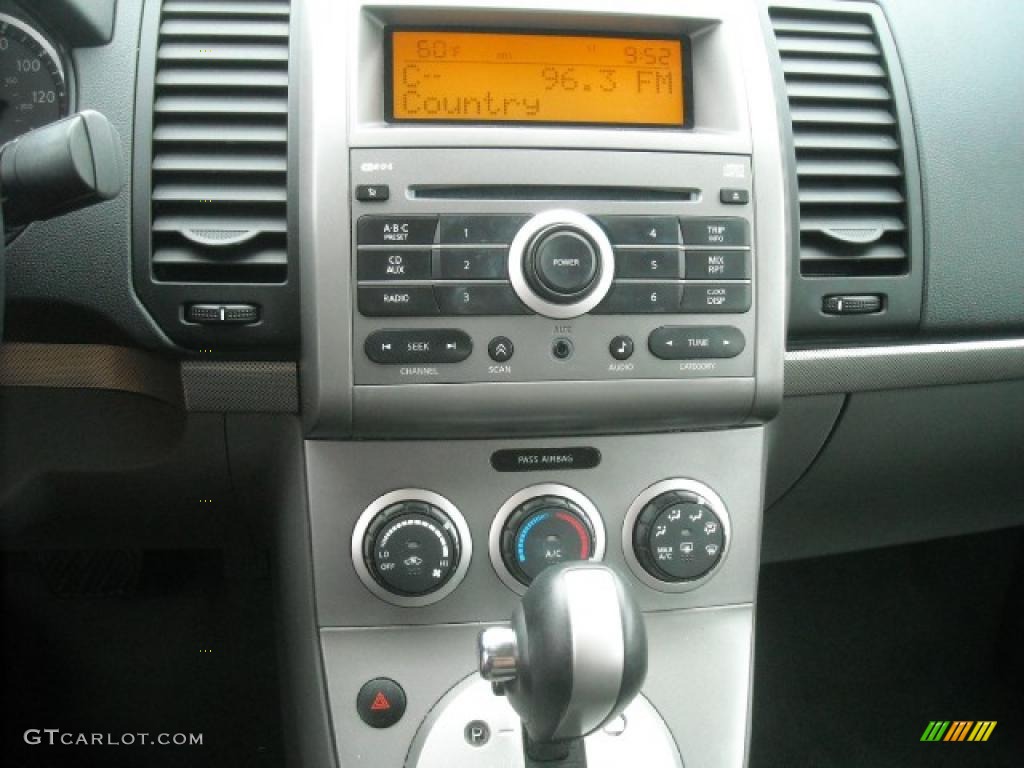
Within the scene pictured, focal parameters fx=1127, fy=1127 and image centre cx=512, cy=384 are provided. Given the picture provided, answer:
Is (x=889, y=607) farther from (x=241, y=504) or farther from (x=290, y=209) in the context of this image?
(x=290, y=209)

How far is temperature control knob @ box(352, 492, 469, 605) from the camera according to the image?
0.99 m

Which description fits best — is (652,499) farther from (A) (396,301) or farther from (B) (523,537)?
(A) (396,301)

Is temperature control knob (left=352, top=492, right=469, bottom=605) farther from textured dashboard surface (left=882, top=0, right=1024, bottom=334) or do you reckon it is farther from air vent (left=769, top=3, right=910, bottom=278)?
textured dashboard surface (left=882, top=0, right=1024, bottom=334)

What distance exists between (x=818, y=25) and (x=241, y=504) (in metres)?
0.82

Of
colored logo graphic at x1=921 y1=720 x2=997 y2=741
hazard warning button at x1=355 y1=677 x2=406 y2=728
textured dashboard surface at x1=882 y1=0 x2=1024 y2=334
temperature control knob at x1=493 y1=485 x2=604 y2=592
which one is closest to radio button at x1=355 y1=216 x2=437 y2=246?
temperature control knob at x1=493 y1=485 x2=604 y2=592

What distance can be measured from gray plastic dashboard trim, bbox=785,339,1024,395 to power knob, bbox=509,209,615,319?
0.30m

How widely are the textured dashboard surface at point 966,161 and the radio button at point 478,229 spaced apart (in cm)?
50

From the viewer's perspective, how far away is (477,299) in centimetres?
94

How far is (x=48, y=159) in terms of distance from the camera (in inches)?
32.1

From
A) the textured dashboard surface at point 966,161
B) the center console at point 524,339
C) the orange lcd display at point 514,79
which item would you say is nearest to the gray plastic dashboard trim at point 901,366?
the textured dashboard surface at point 966,161

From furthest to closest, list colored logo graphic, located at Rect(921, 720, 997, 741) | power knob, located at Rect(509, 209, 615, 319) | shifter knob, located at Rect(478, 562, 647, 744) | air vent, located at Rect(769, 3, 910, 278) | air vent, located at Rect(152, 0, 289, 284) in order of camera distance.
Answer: colored logo graphic, located at Rect(921, 720, 997, 741) → air vent, located at Rect(769, 3, 910, 278) → air vent, located at Rect(152, 0, 289, 284) → power knob, located at Rect(509, 209, 615, 319) → shifter knob, located at Rect(478, 562, 647, 744)

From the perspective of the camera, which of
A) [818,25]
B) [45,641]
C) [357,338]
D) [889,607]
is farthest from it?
[889,607]

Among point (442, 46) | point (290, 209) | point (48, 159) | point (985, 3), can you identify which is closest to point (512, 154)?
point (442, 46)

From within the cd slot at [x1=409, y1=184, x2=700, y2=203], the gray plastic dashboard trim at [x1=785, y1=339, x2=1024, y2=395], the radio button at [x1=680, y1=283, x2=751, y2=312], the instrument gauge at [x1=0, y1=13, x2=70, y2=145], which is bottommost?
the gray plastic dashboard trim at [x1=785, y1=339, x2=1024, y2=395]
